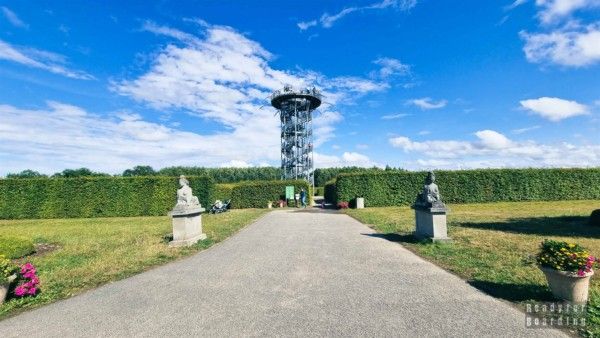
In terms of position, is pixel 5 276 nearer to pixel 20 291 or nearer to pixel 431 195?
pixel 20 291

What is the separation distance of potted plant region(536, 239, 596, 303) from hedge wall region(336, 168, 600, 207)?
21.1m

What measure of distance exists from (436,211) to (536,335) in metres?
6.21

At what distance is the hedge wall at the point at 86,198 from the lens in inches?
966

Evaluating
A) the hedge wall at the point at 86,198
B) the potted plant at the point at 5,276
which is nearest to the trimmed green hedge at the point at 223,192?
the hedge wall at the point at 86,198

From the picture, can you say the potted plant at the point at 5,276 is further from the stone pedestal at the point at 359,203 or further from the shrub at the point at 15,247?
the stone pedestal at the point at 359,203

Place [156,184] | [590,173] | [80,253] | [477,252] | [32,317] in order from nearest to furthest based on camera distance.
Answer: [32,317], [477,252], [80,253], [156,184], [590,173]

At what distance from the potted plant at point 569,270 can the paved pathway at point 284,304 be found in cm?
87

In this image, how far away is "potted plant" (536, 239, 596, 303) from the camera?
4.48m

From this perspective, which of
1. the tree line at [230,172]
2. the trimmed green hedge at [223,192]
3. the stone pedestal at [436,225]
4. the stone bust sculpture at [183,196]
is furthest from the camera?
the tree line at [230,172]

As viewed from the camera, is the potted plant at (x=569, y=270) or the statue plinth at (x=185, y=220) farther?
the statue plinth at (x=185, y=220)

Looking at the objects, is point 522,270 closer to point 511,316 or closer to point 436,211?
point 511,316

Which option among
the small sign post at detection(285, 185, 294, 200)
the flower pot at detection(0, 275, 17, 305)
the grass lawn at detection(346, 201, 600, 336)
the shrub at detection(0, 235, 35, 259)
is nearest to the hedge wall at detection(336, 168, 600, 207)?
the small sign post at detection(285, 185, 294, 200)

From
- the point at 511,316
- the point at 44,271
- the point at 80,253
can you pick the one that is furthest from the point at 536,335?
the point at 80,253

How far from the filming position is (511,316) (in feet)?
14.5
